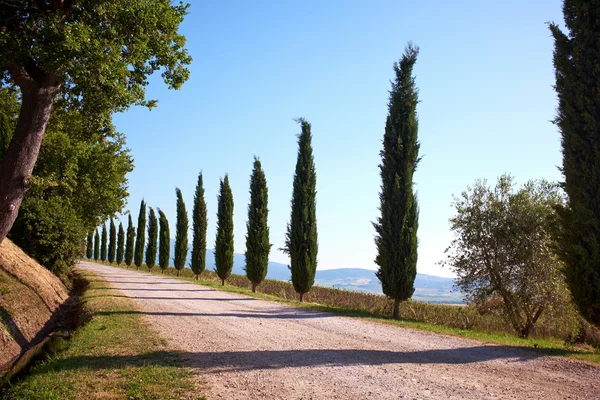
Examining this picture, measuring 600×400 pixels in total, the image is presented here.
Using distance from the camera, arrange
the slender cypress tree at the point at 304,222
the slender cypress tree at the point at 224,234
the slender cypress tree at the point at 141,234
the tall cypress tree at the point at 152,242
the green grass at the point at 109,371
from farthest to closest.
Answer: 1. the slender cypress tree at the point at 141,234
2. the tall cypress tree at the point at 152,242
3. the slender cypress tree at the point at 224,234
4. the slender cypress tree at the point at 304,222
5. the green grass at the point at 109,371

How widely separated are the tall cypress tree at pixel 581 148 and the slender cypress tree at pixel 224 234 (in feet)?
92.1

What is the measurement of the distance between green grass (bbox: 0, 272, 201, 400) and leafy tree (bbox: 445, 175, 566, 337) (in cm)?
1323

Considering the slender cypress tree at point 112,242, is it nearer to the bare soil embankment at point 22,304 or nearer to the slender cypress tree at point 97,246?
the slender cypress tree at point 97,246

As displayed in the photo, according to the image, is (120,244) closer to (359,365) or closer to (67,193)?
(67,193)

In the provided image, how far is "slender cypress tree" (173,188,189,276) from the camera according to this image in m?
46.9

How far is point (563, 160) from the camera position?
9.49m

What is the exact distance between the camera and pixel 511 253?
1595 cm

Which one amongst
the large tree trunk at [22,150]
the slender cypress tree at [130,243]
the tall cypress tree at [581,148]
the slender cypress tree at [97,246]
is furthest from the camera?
the slender cypress tree at [97,246]

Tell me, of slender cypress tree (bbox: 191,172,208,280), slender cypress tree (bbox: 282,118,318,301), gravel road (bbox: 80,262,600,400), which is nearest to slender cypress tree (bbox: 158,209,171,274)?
slender cypress tree (bbox: 191,172,208,280)

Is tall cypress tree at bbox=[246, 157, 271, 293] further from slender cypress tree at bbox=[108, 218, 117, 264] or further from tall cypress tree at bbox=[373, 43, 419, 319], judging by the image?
slender cypress tree at bbox=[108, 218, 117, 264]

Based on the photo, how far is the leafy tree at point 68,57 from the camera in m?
8.71

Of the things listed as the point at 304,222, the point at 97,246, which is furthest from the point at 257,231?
the point at 97,246

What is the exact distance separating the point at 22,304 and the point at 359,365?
11.4m

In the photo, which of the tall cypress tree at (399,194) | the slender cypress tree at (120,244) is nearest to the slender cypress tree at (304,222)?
the tall cypress tree at (399,194)
